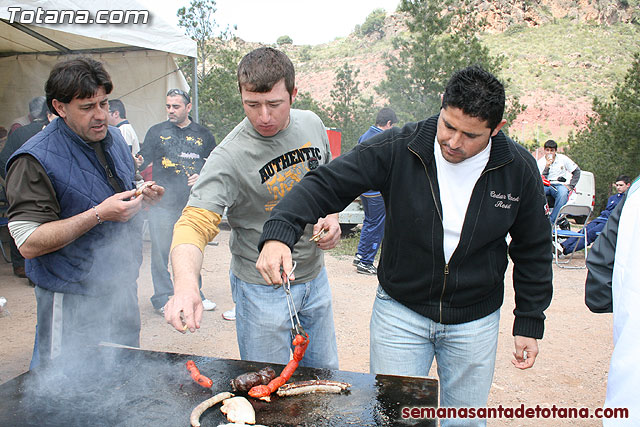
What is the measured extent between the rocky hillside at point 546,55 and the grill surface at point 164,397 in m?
29.3

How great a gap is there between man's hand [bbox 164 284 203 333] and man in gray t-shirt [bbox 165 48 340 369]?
365mm

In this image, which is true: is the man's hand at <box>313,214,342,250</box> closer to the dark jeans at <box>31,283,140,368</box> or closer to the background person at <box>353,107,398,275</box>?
the dark jeans at <box>31,283,140,368</box>

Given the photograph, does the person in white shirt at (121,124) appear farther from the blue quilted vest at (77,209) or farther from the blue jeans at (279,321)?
the blue jeans at (279,321)

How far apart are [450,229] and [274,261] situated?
0.84 m

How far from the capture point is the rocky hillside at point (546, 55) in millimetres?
35719

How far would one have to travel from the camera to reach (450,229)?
2160mm

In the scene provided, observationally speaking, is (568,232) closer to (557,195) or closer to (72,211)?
(557,195)

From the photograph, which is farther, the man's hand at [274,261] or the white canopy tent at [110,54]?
the white canopy tent at [110,54]

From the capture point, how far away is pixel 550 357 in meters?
4.75

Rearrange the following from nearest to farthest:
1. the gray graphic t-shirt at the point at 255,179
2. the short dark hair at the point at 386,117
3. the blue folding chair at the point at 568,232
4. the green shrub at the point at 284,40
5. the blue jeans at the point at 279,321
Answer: the gray graphic t-shirt at the point at 255,179 → the blue jeans at the point at 279,321 → the short dark hair at the point at 386,117 → the blue folding chair at the point at 568,232 → the green shrub at the point at 284,40

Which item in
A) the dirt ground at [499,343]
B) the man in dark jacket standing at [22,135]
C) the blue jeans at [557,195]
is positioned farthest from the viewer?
the blue jeans at [557,195]

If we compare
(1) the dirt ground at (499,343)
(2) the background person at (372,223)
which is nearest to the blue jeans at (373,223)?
(2) the background person at (372,223)

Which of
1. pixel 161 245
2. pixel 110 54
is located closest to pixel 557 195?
pixel 161 245

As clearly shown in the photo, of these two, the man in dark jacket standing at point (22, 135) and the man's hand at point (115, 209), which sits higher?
the man in dark jacket standing at point (22, 135)
